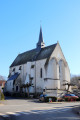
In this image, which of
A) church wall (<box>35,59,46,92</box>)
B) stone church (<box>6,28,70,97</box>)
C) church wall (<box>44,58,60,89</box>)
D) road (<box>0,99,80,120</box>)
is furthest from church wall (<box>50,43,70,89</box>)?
road (<box>0,99,80,120</box>)

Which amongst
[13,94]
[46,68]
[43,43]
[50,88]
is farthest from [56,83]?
[43,43]

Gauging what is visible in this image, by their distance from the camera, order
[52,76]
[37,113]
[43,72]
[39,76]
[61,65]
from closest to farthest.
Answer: [37,113], [52,76], [43,72], [39,76], [61,65]

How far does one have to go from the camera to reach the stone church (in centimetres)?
3691

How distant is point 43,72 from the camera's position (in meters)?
38.0

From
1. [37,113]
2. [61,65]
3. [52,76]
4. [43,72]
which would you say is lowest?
[37,113]

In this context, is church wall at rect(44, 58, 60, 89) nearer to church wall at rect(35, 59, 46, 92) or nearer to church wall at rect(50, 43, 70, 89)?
church wall at rect(35, 59, 46, 92)

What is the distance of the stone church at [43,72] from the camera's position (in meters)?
36.9

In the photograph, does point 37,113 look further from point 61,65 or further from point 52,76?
point 61,65

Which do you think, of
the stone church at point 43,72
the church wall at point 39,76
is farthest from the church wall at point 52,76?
the church wall at point 39,76

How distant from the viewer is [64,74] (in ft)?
134

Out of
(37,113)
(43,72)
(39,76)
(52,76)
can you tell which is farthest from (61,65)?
(37,113)

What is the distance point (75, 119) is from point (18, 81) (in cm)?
Result: 3595

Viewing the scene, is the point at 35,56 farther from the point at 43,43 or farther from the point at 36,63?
the point at 43,43

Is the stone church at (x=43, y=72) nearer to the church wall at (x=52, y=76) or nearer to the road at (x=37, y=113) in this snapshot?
the church wall at (x=52, y=76)
